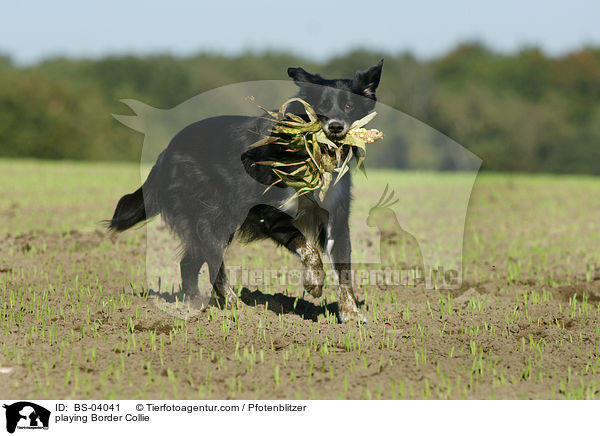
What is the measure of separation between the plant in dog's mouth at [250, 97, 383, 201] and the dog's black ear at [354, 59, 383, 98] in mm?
359

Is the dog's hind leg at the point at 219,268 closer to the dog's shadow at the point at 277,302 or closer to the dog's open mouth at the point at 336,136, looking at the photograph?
the dog's shadow at the point at 277,302

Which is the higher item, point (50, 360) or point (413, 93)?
point (413, 93)

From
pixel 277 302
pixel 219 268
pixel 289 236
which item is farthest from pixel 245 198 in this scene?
pixel 277 302

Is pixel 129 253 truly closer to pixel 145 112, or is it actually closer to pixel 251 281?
pixel 251 281

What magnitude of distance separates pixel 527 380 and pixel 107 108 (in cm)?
5191

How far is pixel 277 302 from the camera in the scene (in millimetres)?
6793

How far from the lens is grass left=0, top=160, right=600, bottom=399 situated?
14.7 feet

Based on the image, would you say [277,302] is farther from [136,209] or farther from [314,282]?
[136,209]

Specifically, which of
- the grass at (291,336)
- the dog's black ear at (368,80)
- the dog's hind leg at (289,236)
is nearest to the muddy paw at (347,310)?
the grass at (291,336)

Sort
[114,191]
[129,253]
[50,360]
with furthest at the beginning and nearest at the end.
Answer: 1. [114,191]
2. [129,253]
3. [50,360]

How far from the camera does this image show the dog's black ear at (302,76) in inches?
240

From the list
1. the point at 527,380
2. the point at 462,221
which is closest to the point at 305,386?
the point at 527,380

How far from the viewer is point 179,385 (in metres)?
4.47

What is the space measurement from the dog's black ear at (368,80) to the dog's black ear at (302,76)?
14.3 inches
